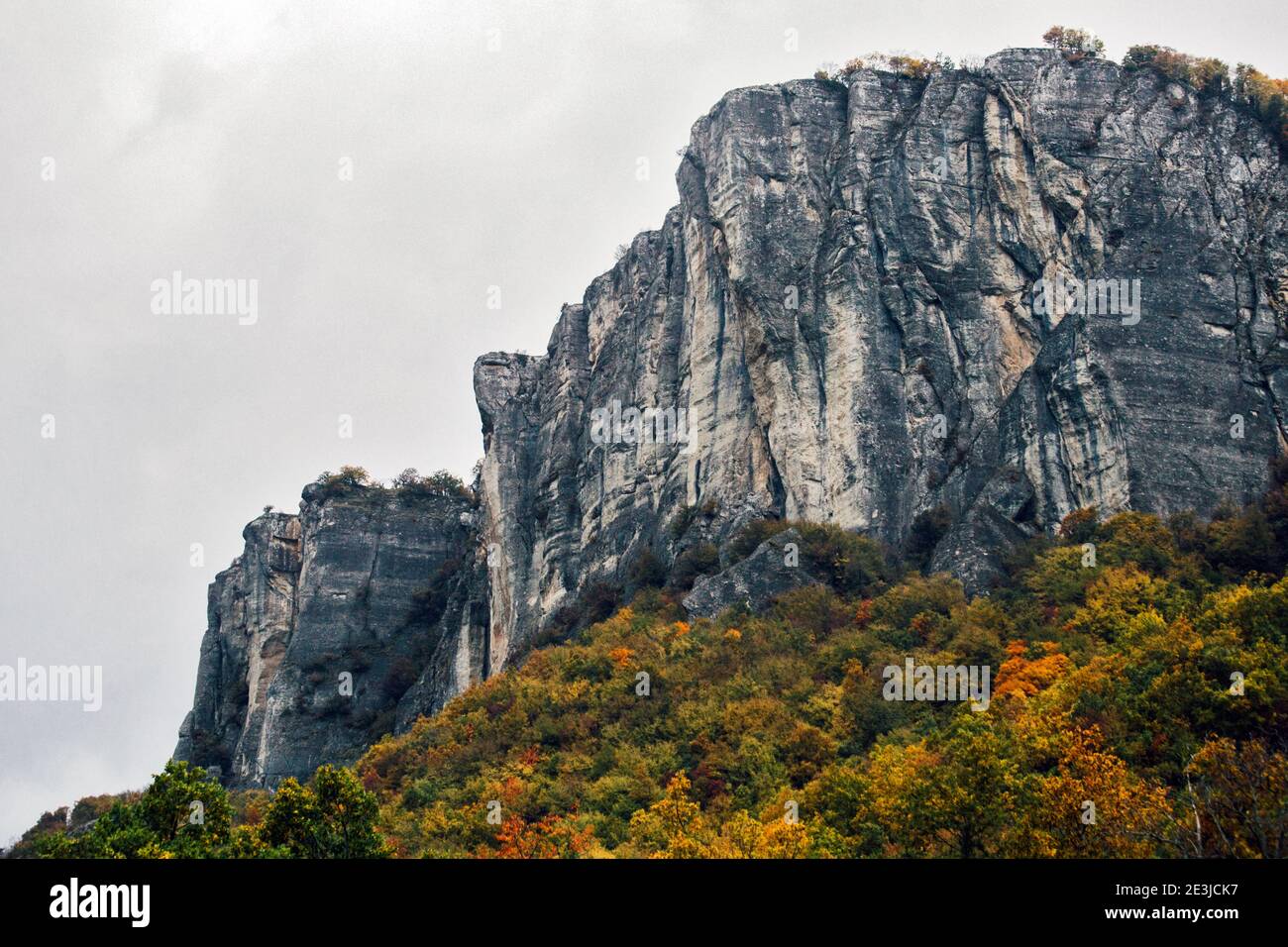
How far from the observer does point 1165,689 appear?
3725 cm

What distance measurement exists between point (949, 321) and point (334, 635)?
1689 inches

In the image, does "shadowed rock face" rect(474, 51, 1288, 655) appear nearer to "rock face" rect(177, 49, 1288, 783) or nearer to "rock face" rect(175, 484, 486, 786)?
"rock face" rect(177, 49, 1288, 783)

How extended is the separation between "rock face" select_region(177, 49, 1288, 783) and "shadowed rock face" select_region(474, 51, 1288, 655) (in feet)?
0.46

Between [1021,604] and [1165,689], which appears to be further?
[1021,604]

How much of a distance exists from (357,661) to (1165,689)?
59167 millimetres

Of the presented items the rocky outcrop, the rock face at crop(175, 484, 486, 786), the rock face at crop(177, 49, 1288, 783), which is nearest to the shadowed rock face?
the rock face at crop(177, 49, 1288, 783)

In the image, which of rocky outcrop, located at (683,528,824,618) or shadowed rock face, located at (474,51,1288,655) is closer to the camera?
shadowed rock face, located at (474,51,1288,655)

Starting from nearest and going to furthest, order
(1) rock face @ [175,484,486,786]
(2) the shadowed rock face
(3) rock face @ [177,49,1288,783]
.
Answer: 1. (2) the shadowed rock face
2. (3) rock face @ [177,49,1288,783]
3. (1) rock face @ [175,484,486,786]

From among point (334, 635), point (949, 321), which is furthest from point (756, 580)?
point (334, 635)

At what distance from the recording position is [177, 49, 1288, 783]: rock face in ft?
195

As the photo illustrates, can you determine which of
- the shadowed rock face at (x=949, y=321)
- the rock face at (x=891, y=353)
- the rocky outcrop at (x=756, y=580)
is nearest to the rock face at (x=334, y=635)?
the rock face at (x=891, y=353)

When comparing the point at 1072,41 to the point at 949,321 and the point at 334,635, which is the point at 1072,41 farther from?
the point at 334,635
